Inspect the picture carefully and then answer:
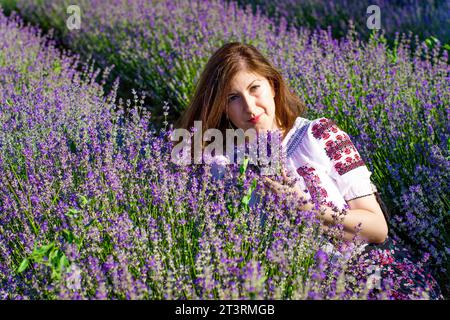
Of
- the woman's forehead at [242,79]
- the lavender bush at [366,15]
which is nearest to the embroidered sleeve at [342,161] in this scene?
the woman's forehead at [242,79]

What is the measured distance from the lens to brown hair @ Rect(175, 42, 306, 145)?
99.2 inches

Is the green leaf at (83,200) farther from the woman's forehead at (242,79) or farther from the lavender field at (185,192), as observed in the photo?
the woman's forehead at (242,79)

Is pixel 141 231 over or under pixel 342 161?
under

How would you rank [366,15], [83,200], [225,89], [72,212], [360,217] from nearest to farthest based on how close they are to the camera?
[72,212], [83,200], [360,217], [225,89], [366,15]

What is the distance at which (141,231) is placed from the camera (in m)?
1.84

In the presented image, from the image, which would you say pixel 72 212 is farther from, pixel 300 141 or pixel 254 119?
pixel 300 141

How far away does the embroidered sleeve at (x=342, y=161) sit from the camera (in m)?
2.32

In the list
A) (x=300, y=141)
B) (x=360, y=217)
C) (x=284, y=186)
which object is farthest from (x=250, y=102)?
(x=360, y=217)

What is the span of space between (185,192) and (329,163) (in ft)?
1.90

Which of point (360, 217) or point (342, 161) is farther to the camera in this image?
point (342, 161)

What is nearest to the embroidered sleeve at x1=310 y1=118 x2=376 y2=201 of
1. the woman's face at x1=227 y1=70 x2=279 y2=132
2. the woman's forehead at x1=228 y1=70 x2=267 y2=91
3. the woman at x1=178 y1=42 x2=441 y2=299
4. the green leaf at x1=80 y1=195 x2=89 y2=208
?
the woman at x1=178 y1=42 x2=441 y2=299

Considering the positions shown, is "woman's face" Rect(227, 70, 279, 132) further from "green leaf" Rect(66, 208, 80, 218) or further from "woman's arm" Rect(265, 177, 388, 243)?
"green leaf" Rect(66, 208, 80, 218)
